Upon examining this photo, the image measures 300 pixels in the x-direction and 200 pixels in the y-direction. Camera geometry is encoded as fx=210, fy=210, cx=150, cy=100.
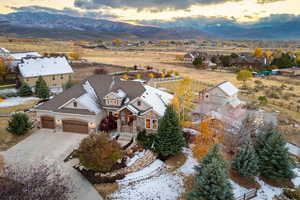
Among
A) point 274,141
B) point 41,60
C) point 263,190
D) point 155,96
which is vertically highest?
point 41,60

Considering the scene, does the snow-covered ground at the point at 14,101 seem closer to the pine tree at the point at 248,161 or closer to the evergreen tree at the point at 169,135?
the evergreen tree at the point at 169,135

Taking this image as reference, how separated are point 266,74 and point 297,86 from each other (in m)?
19.0

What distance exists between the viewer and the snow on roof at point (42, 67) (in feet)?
150

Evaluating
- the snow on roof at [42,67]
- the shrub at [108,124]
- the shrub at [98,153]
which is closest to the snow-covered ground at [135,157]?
the shrub at [98,153]

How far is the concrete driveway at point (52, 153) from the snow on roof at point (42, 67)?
977 inches

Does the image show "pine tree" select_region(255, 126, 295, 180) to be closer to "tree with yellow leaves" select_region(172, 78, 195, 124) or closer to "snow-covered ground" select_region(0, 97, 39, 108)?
"tree with yellow leaves" select_region(172, 78, 195, 124)

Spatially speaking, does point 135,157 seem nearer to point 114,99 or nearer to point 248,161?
point 114,99

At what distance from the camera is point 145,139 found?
22.6 metres

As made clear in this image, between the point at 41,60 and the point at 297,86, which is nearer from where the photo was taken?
the point at 41,60

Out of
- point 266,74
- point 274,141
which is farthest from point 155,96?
point 266,74

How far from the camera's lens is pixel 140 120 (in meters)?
24.3

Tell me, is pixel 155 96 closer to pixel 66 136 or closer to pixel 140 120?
pixel 140 120

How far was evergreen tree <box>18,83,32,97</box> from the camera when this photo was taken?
1636 inches

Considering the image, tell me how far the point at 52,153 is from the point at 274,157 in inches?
834
